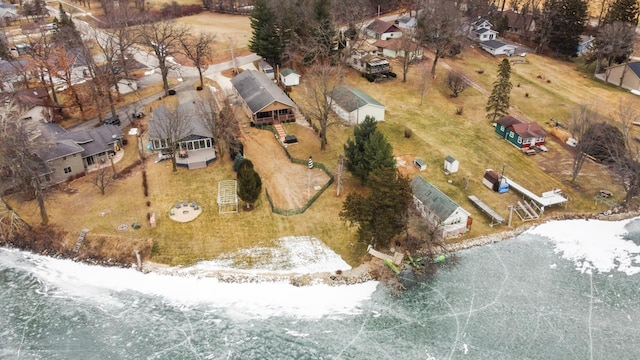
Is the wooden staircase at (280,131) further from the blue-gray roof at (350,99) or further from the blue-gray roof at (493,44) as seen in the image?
the blue-gray roof at (493,44)

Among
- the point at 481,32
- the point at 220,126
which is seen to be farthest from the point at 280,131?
the point at 481,32

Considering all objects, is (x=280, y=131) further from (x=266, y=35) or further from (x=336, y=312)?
(x=336, y=312)

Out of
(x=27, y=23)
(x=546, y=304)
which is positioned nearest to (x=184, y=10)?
(x=27, y=23)

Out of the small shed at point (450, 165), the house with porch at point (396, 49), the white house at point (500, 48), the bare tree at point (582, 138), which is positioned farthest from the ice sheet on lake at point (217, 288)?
the white house at point (500, 48)

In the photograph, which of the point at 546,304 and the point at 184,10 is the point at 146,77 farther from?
the point at 546,304

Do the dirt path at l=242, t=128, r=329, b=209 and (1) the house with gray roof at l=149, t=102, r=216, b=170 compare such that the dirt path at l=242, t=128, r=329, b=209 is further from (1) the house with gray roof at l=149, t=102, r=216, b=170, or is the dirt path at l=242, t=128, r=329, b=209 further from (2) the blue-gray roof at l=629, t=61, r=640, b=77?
(2) the blue-gray roof at l=629, t=61, r=640, b=77

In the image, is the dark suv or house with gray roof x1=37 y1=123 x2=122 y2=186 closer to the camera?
house with gray roof x1=37 y1=123 x2=122 y2=186

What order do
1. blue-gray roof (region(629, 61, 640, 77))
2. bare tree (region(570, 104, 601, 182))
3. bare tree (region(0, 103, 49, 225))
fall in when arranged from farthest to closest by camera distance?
blue-gray roof (region(629, 61, 640, 77)) < bare tree (region(570, 104, 601, 182)) < bare tree (region(0, 103, 49, 225))

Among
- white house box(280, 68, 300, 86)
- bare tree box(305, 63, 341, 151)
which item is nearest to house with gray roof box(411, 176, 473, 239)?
bare tree box(305, 63, 341, 151)
